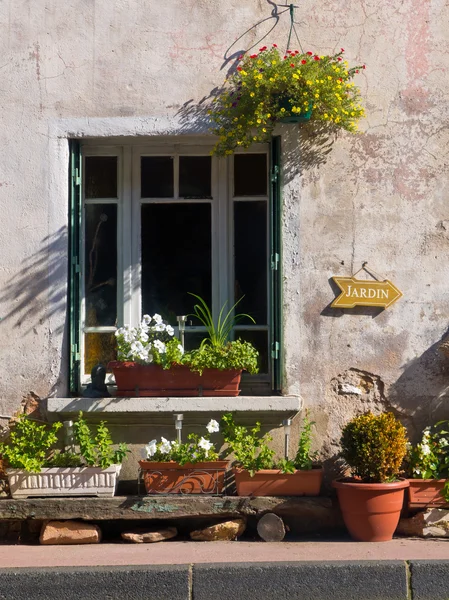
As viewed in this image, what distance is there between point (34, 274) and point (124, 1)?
1990 millimetres

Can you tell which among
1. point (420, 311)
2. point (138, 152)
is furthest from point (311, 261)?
point (138, 152)

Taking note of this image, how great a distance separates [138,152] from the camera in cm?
659

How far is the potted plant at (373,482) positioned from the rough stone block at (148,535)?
1134mm

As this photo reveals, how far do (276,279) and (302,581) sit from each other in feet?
6.80

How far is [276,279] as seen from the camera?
249 inches

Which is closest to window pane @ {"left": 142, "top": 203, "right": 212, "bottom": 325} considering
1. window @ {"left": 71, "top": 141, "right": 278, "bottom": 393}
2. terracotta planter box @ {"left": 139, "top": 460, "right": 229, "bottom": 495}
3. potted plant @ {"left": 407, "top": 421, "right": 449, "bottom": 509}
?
window @ {"left": 71, "top": 141, "right": 278, "bottom": 393}

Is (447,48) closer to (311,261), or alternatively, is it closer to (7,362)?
(311,261)

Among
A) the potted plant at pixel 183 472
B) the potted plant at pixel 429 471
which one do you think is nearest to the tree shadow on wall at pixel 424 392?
the potted plant at pixel 429 471

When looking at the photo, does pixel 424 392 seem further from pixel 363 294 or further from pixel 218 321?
pixel 218 321

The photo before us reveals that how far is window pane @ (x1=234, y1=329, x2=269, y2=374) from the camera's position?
6500mm

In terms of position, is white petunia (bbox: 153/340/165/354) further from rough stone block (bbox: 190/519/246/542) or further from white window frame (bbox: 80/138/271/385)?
rough stone block (bbox: 190/519/246/542)

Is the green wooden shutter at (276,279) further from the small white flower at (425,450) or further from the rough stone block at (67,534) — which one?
the rough stone block at (67,534)

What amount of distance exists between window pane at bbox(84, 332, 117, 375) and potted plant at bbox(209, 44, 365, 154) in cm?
154

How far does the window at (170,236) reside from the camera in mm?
6535
